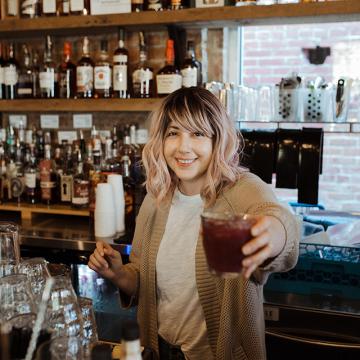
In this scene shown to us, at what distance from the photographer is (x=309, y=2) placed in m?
2.25

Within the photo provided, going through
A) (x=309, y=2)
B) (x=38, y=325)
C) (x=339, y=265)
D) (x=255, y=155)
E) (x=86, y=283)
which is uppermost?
(x=309, y=2)

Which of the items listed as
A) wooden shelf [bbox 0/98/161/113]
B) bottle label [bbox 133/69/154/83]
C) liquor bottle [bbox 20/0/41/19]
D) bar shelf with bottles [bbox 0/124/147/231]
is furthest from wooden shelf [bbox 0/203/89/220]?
liquor bottle [bbox 20/0/41/19]

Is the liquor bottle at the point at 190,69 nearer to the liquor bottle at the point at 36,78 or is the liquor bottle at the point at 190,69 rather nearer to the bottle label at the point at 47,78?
the bottle label at the point at 47,78

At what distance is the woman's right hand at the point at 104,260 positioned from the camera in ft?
4.74

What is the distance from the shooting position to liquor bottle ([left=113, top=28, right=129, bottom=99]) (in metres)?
2.68

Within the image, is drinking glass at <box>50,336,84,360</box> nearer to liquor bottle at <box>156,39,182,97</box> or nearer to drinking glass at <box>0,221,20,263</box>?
drinking glass at <box>0,221,20,263</box>

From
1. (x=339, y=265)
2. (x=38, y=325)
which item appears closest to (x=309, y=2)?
(x=339, y=265)

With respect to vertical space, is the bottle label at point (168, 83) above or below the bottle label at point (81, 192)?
above

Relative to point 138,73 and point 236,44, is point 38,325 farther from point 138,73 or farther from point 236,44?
point 236,44

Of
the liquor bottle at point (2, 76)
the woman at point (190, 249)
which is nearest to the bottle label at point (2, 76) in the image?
the liquor bottle at point (2, 76)

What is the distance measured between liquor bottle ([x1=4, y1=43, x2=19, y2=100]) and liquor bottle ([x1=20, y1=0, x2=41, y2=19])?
23 centimetres

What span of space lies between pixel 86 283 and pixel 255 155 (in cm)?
106

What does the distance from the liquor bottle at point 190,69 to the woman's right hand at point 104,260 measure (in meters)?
1.29

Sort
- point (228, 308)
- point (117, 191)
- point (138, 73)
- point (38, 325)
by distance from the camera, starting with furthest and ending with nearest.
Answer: point (138, 73) < point (117, 191) < point (228, 308) < point (38, 325)
